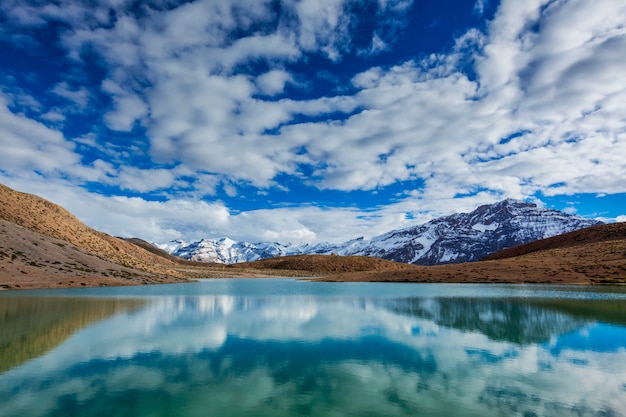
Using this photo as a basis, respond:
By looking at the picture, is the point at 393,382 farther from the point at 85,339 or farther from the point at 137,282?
the point at 137,282

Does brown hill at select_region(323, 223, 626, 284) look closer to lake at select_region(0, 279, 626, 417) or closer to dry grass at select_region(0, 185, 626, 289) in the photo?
dry grass at select_region(0, 185, 626, 289)

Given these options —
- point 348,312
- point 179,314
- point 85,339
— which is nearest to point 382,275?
point 348,312

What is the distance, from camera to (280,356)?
70.1ft

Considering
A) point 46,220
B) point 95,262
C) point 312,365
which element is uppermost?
point 46,220

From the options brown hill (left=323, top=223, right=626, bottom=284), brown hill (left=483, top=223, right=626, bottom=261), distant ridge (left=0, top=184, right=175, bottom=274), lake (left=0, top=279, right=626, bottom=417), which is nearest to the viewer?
lake (left=0, top=279, right=626, bottom=417)

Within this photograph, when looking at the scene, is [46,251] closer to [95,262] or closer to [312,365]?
[95,262]

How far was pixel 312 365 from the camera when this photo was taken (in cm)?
1948

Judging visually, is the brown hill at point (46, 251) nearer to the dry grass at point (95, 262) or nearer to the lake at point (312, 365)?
the dry grass at point (95, 262)

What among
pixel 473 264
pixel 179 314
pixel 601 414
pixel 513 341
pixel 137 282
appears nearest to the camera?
pixel 601 414

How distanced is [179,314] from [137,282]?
207ft

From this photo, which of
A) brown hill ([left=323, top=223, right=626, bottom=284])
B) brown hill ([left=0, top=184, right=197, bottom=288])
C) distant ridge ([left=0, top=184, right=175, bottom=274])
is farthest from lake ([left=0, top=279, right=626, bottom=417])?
distant ridge ([left=0, top=184, right=175, bottom=274])

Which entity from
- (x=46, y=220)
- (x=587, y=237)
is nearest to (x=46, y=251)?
(x=46, y=220)

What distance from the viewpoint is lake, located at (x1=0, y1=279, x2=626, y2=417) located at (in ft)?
45.9

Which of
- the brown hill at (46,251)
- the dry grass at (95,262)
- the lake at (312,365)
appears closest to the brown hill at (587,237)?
the dry grass at (95,262)
